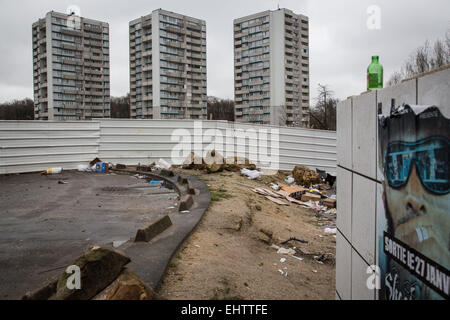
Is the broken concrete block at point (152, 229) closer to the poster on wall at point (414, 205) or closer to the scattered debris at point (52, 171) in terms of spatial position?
the poster on wall at point (414, 205)

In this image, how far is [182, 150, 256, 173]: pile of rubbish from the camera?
1262cm

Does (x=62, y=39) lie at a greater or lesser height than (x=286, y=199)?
greater

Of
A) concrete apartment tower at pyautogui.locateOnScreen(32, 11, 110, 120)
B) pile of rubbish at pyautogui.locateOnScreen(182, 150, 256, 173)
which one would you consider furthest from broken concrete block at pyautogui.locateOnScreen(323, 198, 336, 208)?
concrete apartment tower at pyautogui.locateOnScreen(32, 11, 110, 120)

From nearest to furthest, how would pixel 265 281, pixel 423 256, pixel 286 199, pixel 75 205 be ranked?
1. pixel 423 256
2. pixel 265 281
3. pixel 75 205
4. pixel 286 199

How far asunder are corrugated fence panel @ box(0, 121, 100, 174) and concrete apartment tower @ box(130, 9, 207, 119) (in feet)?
167

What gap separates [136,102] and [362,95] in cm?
7150

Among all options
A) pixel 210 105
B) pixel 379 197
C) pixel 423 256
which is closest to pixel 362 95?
pixel 379 197

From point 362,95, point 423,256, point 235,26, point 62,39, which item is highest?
point 235,26

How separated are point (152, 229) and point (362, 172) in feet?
10.3

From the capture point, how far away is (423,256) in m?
1.64

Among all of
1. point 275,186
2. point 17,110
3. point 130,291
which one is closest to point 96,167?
point 275,186

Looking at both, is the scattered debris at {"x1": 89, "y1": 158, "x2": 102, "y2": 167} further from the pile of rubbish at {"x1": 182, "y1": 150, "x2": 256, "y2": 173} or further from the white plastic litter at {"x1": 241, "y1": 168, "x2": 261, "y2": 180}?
the white plastic litter at {"x1": 241, "y1": 168, "x2": 261, "y2": 180}

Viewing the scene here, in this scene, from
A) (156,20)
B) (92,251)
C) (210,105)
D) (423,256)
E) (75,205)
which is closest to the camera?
(423,256)
